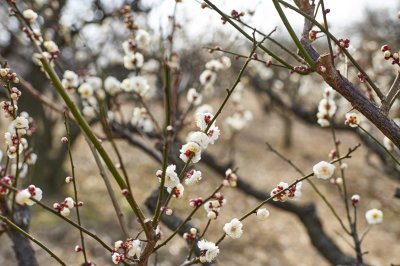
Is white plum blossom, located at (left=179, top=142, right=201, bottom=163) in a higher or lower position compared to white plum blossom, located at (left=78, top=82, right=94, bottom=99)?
lower

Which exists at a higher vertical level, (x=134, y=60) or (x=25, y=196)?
(x=134, y=60)

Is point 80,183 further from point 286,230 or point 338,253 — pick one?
point 338,253

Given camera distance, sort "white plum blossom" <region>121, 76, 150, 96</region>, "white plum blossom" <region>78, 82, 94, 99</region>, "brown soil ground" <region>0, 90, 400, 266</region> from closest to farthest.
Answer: "white plum blossom" <region>121, 76, 150, 96</region>, "white plum blossom" <region>78, 82, 94, 99</region>, "brown soil ground" <region>0, 90, 400, 266</region>

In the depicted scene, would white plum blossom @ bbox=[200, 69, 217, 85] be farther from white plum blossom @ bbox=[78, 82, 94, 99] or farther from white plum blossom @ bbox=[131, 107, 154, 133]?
white plum blossom @ bbox=[78, 82, 94, 99]

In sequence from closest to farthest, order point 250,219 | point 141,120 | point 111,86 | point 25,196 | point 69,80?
point 25,196 < point 69,80 < point 111,86 < point 141,120 < point 250,219

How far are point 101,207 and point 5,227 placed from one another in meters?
5.78

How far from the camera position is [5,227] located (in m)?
2.17

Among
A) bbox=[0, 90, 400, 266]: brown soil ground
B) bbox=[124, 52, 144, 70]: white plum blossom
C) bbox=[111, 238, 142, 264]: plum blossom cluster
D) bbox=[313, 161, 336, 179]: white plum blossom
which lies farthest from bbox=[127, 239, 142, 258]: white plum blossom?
bbox=[0, 90, 400, 266]: brown soil ground

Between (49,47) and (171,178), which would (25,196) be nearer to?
(171,178)

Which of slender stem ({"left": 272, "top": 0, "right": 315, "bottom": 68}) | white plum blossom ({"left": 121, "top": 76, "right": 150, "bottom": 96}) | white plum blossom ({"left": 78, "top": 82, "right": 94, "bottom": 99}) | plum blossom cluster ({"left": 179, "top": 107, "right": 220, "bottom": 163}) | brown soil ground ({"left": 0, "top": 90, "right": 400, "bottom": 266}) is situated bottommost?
plum blossom cluster ({"left": 179, "top": 107, "right": 220, "bottom": 163})

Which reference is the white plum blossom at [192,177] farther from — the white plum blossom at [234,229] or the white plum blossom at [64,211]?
the white plum blossom at [64,211]

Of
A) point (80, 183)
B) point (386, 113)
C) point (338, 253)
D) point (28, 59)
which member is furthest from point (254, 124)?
point (386, 113)

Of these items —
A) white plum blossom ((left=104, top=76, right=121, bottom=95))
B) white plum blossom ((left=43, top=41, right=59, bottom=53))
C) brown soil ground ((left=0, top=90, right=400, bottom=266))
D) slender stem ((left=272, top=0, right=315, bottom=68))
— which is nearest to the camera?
slender stem ((left=272, top=0, right=315, bottom=68))

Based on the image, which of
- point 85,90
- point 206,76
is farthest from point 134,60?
point 206,76
